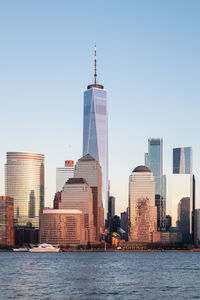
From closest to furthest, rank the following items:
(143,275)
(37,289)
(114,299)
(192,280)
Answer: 1. (114,299)
2. (37,289)
3. (192,280)
4. (143,275)

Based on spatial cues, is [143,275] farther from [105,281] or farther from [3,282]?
[3,282]

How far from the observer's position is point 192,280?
144m

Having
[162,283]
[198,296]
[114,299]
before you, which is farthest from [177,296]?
[162,283]

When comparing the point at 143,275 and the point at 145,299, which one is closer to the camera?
the point at 145,299

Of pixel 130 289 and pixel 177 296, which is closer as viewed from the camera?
pixel 177 296

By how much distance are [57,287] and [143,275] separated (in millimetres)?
41373

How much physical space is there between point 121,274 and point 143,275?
6154 mm

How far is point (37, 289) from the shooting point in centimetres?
11938

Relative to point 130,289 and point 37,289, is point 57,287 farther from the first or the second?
point 130,289

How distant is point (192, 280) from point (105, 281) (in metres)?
21.4

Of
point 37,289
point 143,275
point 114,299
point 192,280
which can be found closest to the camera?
point 114,299

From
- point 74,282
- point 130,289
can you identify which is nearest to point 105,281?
point 74,282

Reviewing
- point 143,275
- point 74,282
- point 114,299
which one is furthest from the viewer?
point 143,275

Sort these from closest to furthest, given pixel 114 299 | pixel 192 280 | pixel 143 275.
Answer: pixel 114 299 → pixel 192 280 → pixel 143 275
